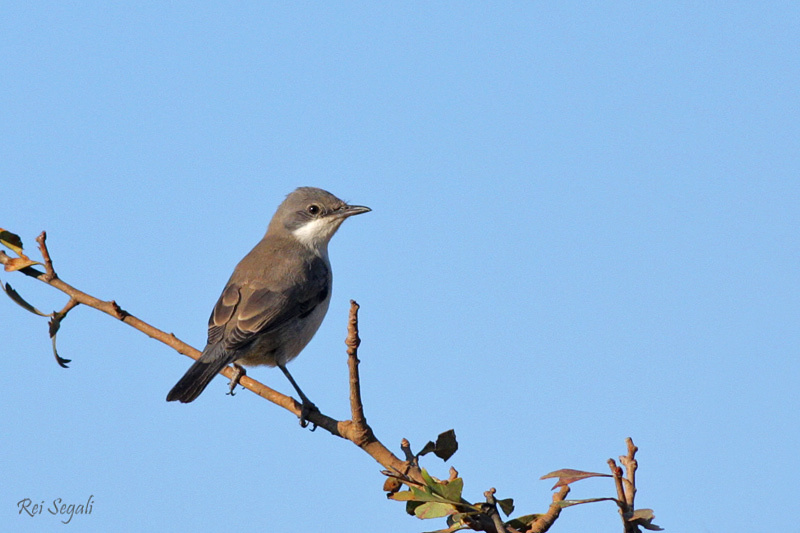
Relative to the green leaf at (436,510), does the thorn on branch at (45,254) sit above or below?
above

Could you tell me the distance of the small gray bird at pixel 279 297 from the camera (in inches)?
285

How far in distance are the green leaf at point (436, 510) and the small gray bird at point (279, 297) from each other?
3.85m

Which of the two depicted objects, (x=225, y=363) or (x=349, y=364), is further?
(x=225, y=363)

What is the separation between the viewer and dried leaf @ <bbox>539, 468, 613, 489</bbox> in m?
2.56

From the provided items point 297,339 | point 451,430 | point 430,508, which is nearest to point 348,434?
point 451,430

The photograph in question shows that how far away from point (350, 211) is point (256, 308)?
7.28 feet

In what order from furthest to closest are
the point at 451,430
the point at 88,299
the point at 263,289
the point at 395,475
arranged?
the point at 263,289
the point at 88,299
the point at 451,430
the point at 395,475

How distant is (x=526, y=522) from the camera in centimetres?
279

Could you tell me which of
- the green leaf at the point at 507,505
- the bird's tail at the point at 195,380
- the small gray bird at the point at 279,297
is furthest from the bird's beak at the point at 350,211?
the green leaf at the point at 507,505

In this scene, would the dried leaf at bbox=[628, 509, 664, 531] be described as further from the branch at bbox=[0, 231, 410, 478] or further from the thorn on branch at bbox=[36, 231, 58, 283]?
the thorn on branch at bbox=[36, 231, 58, 283]

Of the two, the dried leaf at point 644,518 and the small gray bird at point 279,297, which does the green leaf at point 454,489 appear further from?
the small gray bird at point 279,297

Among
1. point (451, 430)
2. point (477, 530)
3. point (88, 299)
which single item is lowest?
point (477, 530)

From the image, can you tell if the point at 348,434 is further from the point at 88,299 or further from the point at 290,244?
the point at 290,244

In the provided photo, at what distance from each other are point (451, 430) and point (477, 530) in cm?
74
